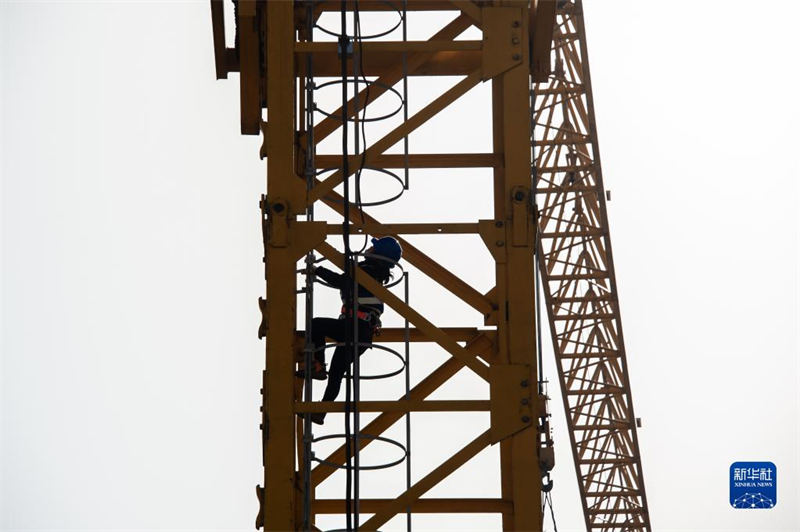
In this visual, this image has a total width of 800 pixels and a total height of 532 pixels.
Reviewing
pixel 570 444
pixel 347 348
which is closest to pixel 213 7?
pixel 347 348

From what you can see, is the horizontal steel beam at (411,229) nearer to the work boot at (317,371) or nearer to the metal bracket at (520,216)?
the metal bracket at (520,216)

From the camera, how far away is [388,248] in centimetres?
967

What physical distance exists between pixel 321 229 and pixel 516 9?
7.67ft

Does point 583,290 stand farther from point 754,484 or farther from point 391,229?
point 391,229

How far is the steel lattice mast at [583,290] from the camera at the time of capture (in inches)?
971

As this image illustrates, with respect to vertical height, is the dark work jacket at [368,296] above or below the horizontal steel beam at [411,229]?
→ below

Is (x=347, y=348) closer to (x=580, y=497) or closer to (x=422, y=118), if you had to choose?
(x=422, y=118)

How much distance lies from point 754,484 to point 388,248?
1901cm

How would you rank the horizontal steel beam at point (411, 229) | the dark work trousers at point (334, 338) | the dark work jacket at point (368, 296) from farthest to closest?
1. the dark work trousers at point (334, 338)
2. the dark work jacket at point (368, 296)
3. the horizontal steel beam at point (411, 229)

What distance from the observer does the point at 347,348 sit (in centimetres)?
848

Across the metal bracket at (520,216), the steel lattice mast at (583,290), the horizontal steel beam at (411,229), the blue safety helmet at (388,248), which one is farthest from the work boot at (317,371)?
the steel lattice mast at (583,290)

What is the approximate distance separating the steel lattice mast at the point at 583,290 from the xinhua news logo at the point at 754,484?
222cm

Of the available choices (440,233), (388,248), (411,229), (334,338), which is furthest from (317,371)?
(440,233)

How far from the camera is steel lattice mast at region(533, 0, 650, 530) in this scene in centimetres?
2466
